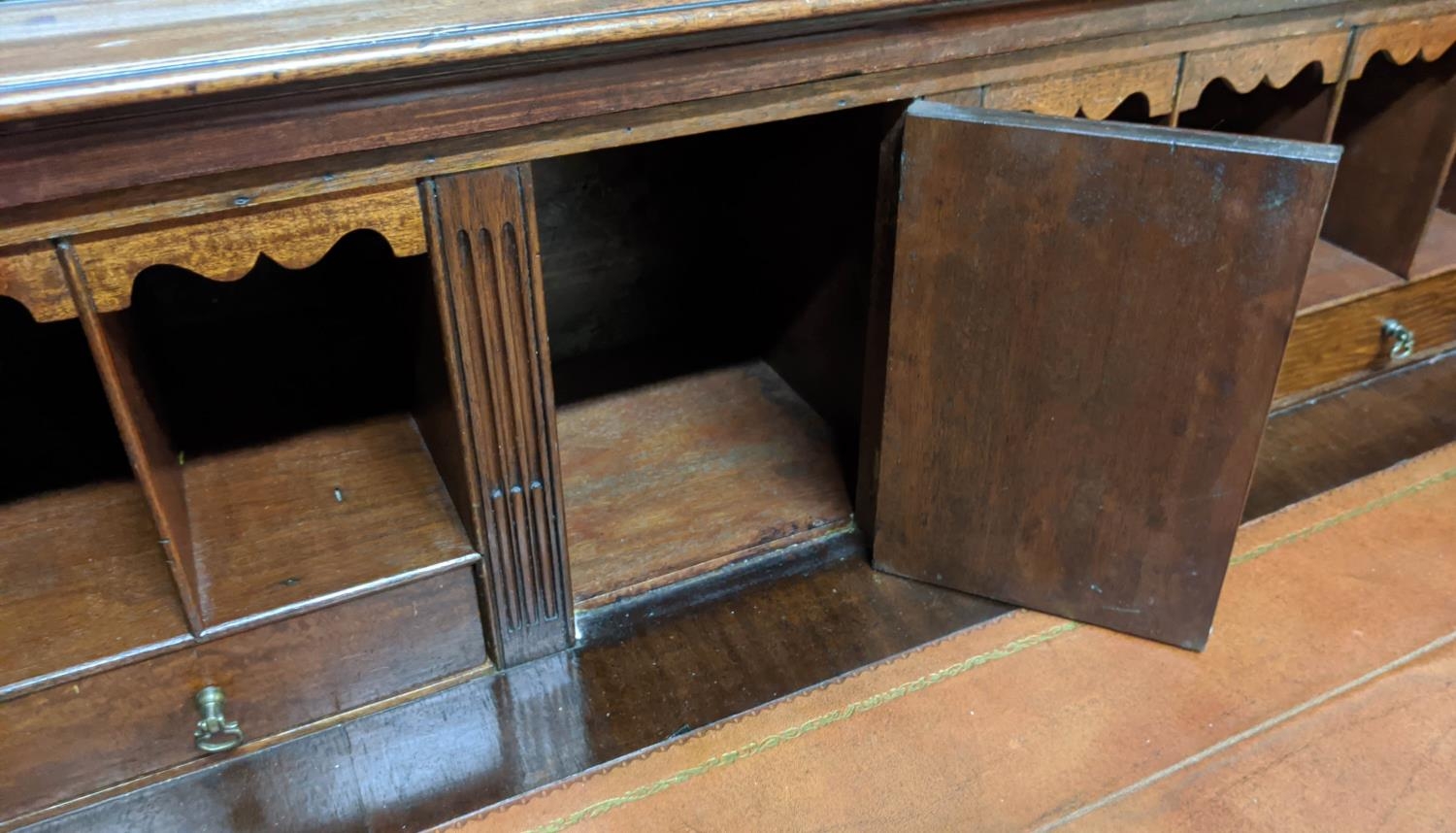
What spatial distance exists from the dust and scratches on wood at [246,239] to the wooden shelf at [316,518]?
45cm

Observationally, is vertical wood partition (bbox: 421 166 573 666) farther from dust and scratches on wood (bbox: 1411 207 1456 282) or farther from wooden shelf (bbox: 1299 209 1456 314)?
dust and scratches on wood (bbox: 1411 207 1456 282)

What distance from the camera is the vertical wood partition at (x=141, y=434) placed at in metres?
1.17

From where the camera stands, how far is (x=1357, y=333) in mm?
2197

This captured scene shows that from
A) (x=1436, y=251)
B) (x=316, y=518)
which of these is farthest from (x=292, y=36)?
(x=1436, y=251)

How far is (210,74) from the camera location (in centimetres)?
106

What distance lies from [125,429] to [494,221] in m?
0.48

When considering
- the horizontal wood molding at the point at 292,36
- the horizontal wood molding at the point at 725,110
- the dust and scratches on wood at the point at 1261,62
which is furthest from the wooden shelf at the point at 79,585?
the dust and scratches on wood at the point at 1261,62

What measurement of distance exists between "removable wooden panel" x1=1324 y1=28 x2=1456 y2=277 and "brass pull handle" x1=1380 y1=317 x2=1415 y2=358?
109 millimetres

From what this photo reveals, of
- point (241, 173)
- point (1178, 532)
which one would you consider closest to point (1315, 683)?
point (1178, 532)

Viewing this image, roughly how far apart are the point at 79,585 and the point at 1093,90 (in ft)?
5.15

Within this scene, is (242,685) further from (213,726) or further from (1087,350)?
(1087,350)

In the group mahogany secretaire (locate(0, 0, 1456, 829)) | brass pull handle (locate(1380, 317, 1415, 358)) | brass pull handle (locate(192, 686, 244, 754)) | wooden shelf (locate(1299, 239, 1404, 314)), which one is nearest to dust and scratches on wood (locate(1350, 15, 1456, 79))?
mahogany secretaire (locate(0, 0, 1456, 829))

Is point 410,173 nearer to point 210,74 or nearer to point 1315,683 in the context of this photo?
point 210,74

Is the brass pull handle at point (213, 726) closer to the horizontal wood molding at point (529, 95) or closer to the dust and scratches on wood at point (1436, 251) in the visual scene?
the horizontal wood molding at point (529, 95)
